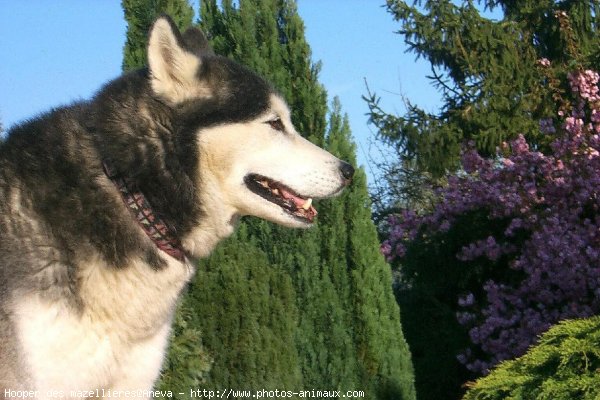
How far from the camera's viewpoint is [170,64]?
3582 mm

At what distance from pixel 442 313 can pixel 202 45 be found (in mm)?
6801

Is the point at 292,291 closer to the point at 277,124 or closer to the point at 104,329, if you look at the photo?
the point at 277,124

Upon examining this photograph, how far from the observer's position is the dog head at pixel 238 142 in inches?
141

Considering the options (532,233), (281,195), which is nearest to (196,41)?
(281,195)

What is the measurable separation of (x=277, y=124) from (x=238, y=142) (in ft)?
0.80

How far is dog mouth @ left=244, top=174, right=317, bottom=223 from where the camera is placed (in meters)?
3.69

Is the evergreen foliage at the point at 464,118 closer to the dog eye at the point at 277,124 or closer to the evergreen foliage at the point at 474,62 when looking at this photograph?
the evergreen foliage at the point at 474,62

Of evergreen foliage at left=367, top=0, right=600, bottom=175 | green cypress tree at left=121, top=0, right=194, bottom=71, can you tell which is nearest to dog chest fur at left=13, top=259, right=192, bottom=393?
green cypress tree at left=121, top=0, right=194, bottom=71

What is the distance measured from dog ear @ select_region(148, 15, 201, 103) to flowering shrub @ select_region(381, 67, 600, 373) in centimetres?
501

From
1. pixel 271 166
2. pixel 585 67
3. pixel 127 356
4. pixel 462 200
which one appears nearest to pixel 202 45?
pixel 271 166

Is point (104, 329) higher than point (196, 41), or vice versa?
point (196, 41)

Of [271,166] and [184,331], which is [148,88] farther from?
[184,331]

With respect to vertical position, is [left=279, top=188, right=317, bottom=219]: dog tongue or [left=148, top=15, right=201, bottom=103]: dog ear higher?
[left=148, top=15, right=201, bottom=103]: dog ear

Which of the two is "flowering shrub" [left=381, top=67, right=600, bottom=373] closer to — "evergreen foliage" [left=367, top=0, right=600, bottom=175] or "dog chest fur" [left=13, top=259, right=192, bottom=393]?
"evergreen foliage" [left=367, top=0, right=600, bottom=175]
